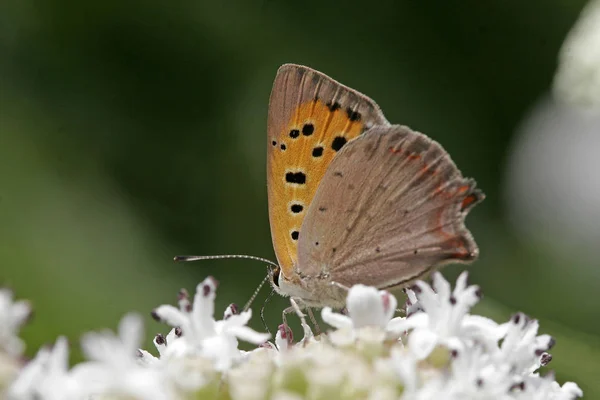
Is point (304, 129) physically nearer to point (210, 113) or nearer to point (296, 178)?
point (296, 178)

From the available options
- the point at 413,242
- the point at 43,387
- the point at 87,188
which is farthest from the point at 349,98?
the point at 87,188

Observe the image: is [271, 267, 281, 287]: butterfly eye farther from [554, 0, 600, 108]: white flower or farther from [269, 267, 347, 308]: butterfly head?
[554, 0, 600, 108]: white flower

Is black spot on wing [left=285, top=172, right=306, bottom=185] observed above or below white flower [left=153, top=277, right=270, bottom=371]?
above

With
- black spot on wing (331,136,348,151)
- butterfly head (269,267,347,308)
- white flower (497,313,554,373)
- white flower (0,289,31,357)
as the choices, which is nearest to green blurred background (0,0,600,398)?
butterfly head (269,267,347,308)

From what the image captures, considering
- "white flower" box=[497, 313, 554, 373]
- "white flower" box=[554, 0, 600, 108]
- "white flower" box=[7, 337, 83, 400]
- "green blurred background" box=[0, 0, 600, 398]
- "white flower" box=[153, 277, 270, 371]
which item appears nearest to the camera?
"white flower" box=[7, 337, 83, 400]

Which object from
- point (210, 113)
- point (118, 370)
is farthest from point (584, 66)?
point (118, 370)

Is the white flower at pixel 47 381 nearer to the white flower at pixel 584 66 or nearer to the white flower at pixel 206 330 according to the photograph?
the white flower at pixel 206 330

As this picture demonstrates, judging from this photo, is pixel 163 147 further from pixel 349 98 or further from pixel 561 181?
pixel 349 98
